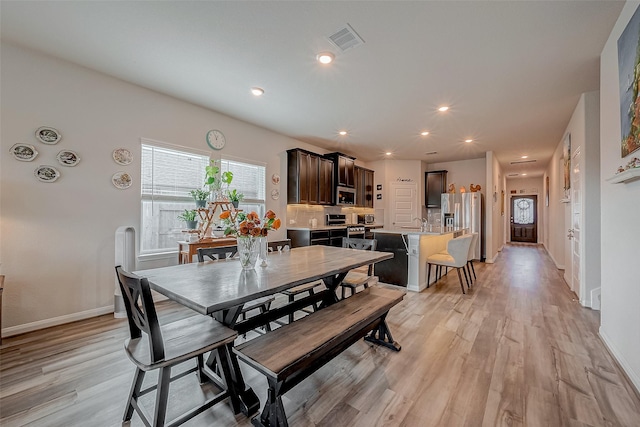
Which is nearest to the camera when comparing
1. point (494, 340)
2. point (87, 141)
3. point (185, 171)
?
point (494, 340)

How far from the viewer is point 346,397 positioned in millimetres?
1709

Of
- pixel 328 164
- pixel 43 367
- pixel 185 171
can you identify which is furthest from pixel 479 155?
pixel 43 367

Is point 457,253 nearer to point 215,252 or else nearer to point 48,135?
point 215,252

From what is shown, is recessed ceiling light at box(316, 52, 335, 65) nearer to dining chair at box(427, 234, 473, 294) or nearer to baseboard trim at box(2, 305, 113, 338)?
dining chair at box(427, 234, 473, 294)

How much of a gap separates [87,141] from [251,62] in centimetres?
209

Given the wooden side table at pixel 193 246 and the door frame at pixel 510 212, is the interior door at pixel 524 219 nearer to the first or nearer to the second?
the door frame at pixel 510 212

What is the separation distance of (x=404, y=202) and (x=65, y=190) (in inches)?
281

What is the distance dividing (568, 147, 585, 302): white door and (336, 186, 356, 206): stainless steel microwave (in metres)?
4.09

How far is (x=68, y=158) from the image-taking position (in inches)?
111

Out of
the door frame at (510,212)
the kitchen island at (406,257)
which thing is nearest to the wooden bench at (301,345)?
the kitchen island at (406,257)

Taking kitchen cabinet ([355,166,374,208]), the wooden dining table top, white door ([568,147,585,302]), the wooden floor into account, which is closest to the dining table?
the wooden dining table top

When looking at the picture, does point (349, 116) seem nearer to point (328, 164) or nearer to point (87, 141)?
point (328, 164)

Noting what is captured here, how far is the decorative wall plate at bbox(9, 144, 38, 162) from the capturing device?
2535 millimetres

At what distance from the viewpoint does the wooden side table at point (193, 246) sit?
3338 mm
